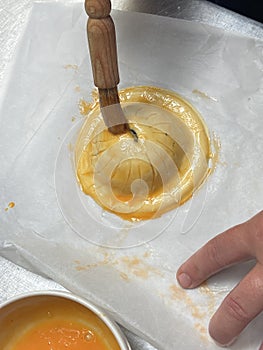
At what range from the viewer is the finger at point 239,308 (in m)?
0.81

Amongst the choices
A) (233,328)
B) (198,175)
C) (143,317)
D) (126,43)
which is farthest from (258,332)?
(126,43)

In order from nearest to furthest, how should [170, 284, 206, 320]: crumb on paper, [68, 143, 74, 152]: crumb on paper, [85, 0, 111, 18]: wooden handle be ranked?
[85, 0, 111, 18]: wooden handle → [170, 284, 206, 320]: crumb on paper → [68, 143, 74, 152]: crumb on paper

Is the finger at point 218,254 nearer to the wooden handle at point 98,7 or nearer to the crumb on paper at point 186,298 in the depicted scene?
the crumb on paper at point 186,298

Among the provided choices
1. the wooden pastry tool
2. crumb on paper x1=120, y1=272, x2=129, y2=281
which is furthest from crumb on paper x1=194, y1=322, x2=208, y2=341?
the wooden pastry tool

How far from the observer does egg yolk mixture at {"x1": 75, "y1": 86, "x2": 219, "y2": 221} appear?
0.99 metres

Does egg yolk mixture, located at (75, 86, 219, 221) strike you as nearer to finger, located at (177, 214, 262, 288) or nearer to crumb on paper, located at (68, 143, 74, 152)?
crumb on paper, located at (68, 143, 74, 152)

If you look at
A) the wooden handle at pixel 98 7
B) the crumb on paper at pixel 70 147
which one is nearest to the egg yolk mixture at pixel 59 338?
the crumb on paper at pixel 70 147

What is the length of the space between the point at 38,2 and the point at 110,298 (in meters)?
A: 0.55

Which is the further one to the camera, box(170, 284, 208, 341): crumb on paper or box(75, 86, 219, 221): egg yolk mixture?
box(75, 86, 219, 221): egg yolk mixture

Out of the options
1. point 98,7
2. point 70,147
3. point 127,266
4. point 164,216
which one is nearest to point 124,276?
point 127,266

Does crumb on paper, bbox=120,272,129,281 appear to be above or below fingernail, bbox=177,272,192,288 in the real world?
below

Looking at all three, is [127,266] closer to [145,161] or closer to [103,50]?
[145,161]

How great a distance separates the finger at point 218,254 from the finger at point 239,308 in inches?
1.5

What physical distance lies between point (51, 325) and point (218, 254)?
0.25m
